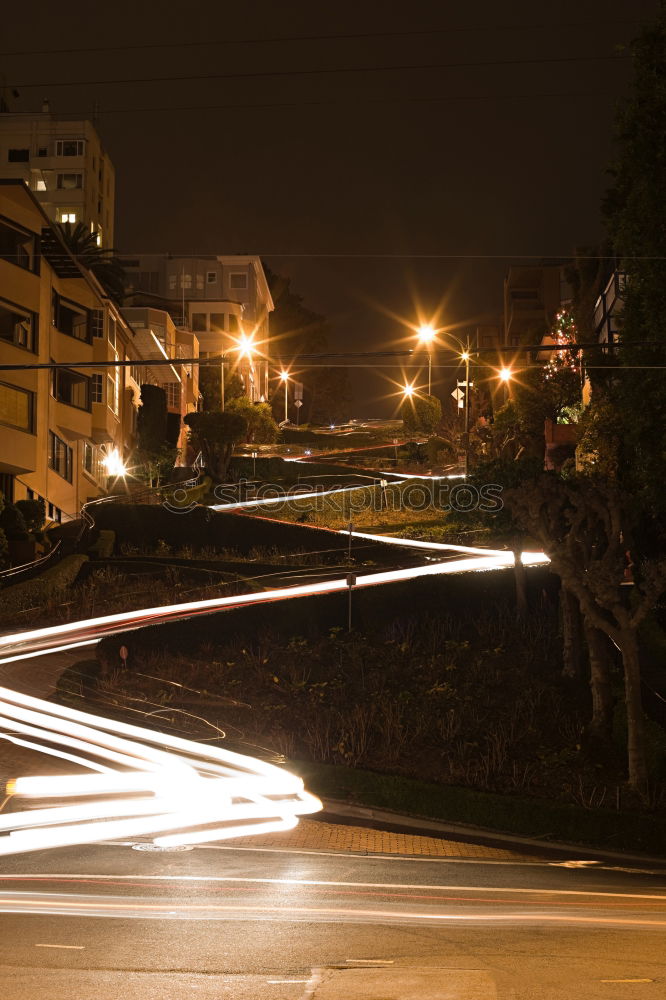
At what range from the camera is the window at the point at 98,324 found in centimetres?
4813

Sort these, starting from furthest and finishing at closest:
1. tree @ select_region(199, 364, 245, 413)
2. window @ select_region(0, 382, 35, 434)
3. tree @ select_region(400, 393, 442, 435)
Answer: tree @ select_region(199, 364, 245, 413) → tree @ select_region(400, 393, 442, 435) → window @ select_region(0, 382, 35, 434)

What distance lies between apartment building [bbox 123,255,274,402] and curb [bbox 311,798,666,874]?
77230 millimetres

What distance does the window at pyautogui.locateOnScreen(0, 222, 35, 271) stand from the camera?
39031mm

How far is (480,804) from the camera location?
17.0m

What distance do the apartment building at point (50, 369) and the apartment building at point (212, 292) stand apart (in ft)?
142

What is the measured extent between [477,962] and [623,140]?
18771mm

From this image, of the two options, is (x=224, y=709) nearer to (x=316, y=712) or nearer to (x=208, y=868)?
(x=316, y=712)

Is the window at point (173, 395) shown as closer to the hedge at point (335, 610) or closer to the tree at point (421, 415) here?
the tree at point (421, 415)

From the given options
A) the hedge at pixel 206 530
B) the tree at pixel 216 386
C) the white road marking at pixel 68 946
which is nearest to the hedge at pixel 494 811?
the white road marking at pixel 68 946

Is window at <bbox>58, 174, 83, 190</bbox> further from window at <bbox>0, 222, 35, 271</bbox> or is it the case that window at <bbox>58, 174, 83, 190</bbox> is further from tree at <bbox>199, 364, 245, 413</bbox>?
window at <bbox>0, 222, 35, 271</bbox>

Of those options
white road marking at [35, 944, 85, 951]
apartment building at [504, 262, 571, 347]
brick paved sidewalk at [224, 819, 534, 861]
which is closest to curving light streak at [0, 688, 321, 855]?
brick paved sidewalk at [224, 819, 534, 861]

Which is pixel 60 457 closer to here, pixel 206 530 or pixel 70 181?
pixel 206 530

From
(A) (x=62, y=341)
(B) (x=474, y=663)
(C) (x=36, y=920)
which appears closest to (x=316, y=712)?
(B) (x=474, y=663)

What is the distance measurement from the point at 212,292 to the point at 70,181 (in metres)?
20.9
